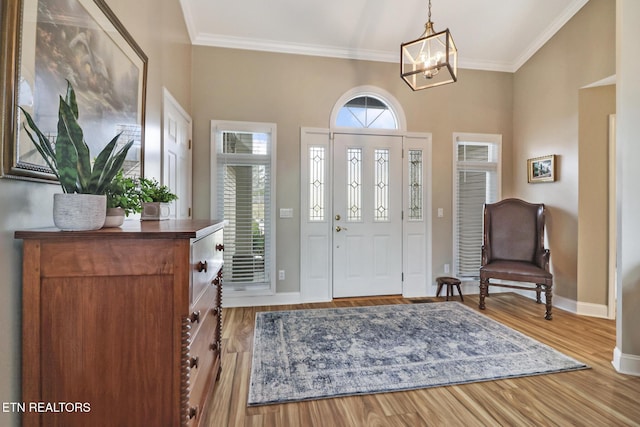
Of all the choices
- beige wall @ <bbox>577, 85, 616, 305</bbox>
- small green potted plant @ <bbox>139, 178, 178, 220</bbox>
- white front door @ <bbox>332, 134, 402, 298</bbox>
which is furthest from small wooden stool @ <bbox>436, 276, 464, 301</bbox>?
small green potted plant @ <bbox>139, 178, 178, 220</bbox>

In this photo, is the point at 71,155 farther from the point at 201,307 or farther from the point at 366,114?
the point at 366,114

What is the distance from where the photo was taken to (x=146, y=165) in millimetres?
2104

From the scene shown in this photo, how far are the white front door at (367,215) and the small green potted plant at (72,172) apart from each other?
2.87 metres

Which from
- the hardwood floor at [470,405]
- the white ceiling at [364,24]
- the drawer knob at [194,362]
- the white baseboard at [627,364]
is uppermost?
the white ceiling at [364,24]

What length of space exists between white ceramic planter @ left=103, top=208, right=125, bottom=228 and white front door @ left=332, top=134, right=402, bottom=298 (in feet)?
8.91

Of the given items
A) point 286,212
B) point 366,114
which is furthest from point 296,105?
point 286,212

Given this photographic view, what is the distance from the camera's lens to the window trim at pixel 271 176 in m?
3.49

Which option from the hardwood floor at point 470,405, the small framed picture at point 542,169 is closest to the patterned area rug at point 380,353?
the hardwood floor at point 470,405

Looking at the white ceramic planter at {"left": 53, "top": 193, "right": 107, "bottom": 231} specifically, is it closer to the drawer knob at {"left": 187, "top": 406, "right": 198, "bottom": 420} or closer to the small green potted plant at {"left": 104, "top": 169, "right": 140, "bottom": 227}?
the small green potted plant at {"left": 104, "top": 169, "right": 140, "bottom": 227}

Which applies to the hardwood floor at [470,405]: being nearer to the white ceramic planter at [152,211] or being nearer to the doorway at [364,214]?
the white ceramic planter at [152,211]

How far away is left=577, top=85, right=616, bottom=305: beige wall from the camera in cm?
325

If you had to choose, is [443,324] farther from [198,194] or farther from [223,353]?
[198,194]

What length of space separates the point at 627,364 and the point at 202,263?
2.95m

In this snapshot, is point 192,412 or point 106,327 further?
point 192,412
